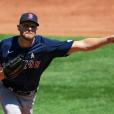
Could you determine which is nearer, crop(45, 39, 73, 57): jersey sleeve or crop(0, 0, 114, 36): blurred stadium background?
crop(45, 39, 73, 57): jersey sleeve

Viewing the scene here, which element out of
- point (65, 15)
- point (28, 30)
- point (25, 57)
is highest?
point (28, 30)

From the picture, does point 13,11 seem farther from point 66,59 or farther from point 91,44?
point 91,44

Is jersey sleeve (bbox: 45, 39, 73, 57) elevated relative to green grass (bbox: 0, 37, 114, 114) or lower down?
elevated

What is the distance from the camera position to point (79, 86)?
1139 centimetres

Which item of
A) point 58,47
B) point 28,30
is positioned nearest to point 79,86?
point 58,47

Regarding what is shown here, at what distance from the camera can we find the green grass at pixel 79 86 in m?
9.98

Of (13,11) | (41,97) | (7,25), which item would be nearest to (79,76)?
(41,97)

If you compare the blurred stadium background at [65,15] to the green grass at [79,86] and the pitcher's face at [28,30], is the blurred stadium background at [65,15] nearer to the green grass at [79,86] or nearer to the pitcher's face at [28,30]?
the green grass at [79,86]

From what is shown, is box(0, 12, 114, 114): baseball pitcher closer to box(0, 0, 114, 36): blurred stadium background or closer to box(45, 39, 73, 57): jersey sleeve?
box(45, 39, 73, 57): jersey sleeve

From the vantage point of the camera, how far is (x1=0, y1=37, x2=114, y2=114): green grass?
998cm

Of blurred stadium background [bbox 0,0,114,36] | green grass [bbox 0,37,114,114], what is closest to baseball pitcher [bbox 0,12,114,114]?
green grass [bbox 0,37,114,114]

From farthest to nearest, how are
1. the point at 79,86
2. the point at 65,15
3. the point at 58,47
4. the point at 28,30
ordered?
1. the point at 65,15
2. the point at 79,86
3. the point at 58,47
4. the point at 28,30

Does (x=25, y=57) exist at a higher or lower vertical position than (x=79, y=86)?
higher

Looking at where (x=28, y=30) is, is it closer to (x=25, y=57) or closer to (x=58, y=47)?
(x=25, y=57)
